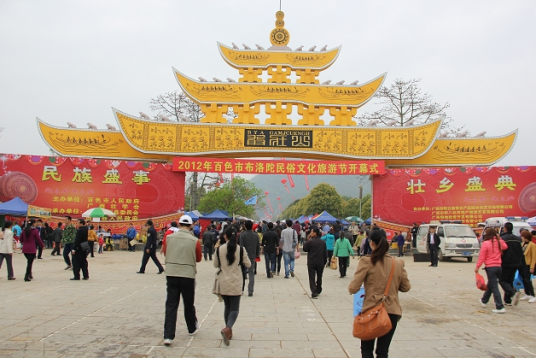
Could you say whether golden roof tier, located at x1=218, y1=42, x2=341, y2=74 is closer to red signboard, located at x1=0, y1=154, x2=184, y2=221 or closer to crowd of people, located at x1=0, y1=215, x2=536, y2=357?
red signboard, located at x1=0, y1=154, x2=184, y2=221

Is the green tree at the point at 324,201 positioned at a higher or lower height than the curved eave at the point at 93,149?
lower

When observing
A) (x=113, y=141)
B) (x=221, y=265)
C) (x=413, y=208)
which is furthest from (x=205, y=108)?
(x=221, y=265)

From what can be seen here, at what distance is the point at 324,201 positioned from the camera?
6181 centimetres

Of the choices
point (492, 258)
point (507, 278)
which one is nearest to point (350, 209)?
point (507, 278)

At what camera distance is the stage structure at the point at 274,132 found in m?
20.9

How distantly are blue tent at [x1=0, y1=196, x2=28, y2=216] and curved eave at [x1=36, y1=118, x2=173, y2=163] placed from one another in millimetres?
3666

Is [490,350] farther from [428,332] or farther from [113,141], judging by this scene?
[113,141]

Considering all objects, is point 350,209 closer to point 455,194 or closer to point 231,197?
point 231,197

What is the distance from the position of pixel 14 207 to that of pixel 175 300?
1604cm

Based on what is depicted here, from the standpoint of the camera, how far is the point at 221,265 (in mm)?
5398

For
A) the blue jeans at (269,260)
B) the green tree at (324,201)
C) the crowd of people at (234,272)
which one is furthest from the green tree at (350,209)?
the crowd of people at (234,272)

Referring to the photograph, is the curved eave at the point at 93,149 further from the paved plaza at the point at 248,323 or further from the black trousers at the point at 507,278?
the black trousers at the point at 507,278

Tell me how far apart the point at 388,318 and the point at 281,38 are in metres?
21.3

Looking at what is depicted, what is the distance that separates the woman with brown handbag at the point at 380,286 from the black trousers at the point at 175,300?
2.28 meters
